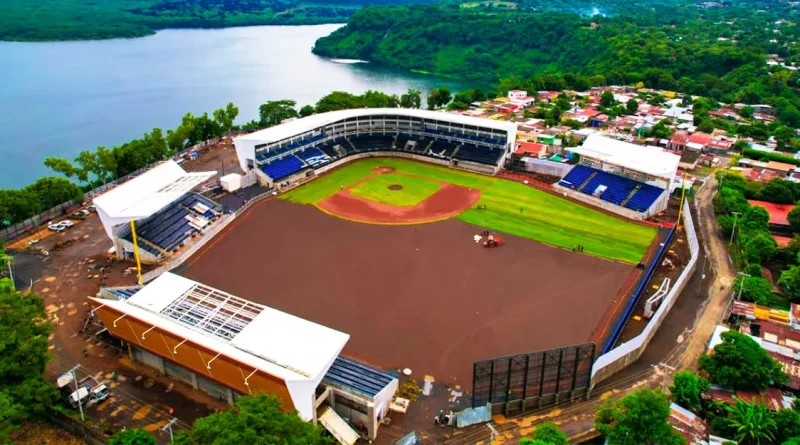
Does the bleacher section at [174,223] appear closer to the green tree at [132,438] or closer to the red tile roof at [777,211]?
the green tree at [132,438]

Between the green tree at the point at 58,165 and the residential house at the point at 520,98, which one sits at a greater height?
the green tree at the point at 58,165

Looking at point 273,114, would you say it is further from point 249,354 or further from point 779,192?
point 779,192

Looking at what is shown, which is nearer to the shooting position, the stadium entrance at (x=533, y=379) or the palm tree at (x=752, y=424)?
the palm tree at (x=752, y=424)

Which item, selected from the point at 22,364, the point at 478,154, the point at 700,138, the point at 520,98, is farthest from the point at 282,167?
the point at 700,138

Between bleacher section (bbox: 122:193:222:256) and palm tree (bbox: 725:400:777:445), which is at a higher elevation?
palm tree (bbox: 725:400:777:445)

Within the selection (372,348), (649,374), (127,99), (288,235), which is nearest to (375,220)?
(288,235)

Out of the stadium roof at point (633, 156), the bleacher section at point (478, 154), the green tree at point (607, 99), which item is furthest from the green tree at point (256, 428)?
the green tree at point (607, 99)

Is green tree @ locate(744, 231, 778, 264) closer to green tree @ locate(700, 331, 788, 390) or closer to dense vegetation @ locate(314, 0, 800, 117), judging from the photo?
green tree @ locate(700, 331, 788, 390)

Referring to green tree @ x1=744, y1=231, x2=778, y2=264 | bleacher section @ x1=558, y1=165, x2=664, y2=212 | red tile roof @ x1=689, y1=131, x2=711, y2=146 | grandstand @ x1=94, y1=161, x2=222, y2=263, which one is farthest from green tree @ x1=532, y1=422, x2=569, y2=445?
red tile roof @ x1=689, y1=131, x2=711, y2=146
